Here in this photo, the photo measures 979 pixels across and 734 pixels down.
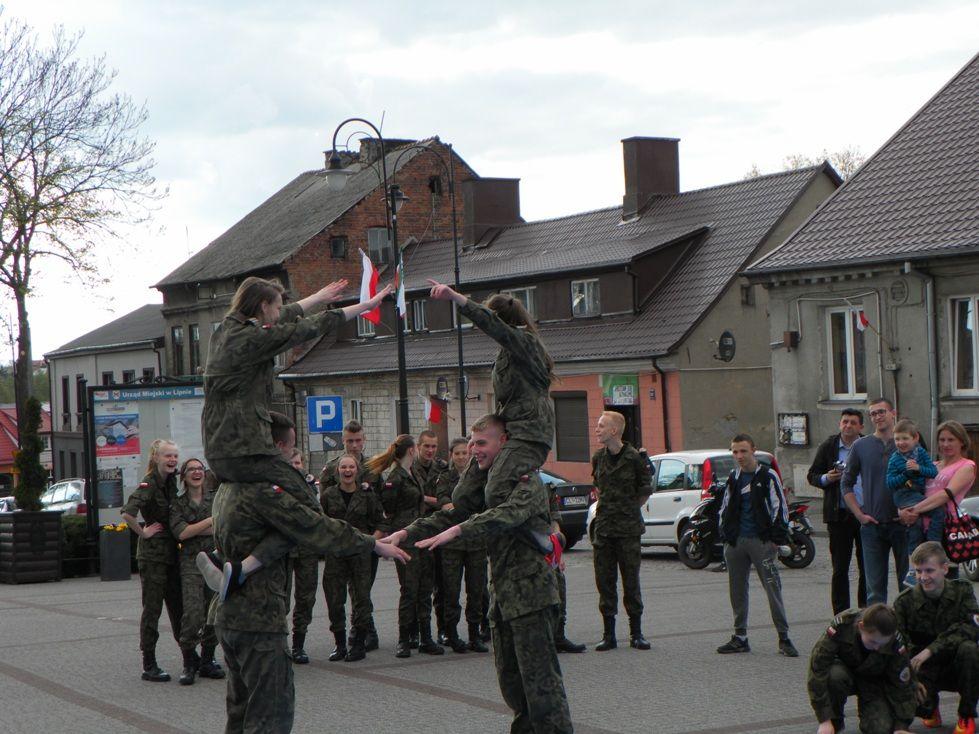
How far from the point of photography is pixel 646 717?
8781mm

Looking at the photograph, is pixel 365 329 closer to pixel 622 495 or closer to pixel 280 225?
pixel 280 225

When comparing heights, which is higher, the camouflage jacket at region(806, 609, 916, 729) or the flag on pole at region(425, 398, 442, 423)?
the flag on pole at region(425, 398, 442, 423)

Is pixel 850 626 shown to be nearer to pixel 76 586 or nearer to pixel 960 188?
pixel 76 586

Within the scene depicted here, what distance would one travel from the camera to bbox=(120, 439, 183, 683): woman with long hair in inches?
443

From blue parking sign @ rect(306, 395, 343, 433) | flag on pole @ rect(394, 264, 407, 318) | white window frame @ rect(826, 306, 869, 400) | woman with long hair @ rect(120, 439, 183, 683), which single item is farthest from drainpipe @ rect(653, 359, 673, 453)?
woman with long hair @ rect(120, 439, 183, 683)

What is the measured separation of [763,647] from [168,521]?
17.0ft

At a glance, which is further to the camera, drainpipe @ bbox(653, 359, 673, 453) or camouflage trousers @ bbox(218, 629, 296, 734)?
drainpipe @ bbox(653, 359, 673, 453)

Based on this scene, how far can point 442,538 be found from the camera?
21.0 ft

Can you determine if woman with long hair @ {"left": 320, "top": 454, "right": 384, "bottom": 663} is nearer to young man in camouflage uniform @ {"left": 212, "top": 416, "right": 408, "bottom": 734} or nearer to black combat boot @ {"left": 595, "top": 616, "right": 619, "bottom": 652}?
black combat boot @ {"left": 595, "top": 616, "right": 619, "bottom": 652}

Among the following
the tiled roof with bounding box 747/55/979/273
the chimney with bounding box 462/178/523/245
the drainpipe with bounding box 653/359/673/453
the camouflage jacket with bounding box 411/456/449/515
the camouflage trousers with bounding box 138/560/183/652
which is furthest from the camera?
the chimney with bounding box 462/178/523/245

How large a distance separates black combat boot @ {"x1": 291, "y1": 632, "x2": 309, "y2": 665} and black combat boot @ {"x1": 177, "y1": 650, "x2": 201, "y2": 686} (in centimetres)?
101

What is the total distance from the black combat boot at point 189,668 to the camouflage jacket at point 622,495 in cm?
361

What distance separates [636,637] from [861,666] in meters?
4.34

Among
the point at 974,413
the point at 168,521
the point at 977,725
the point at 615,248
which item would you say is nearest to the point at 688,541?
the point at 974,413
